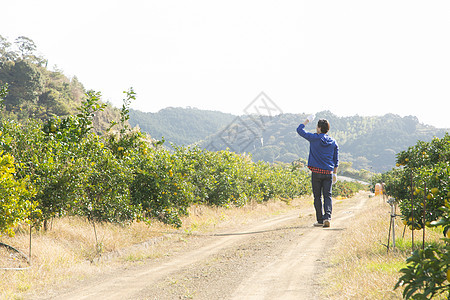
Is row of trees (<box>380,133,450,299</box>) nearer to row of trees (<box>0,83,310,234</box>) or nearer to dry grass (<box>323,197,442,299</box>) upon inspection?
dry grass (<box>323,197,442,299</box>)

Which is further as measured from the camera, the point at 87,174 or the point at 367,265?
the point at 87,174

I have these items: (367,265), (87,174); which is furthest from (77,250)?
(367,265)

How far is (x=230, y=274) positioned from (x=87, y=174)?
408 centimetres

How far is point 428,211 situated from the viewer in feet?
18.4

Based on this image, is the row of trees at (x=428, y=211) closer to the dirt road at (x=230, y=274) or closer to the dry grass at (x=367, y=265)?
the dry grass at (x=367, y=265)

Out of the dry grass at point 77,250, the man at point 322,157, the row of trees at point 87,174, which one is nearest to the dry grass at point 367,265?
the man at point 322,157

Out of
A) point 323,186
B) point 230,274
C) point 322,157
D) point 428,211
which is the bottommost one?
point 230,274

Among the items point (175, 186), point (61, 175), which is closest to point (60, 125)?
point (61, 175)

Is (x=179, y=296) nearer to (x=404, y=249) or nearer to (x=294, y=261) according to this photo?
(x=294, y=261)

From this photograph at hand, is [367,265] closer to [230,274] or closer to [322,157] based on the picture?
[230,274]

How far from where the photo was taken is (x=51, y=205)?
7551 mm

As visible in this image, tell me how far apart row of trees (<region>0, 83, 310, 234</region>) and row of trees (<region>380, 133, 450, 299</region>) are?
604cm

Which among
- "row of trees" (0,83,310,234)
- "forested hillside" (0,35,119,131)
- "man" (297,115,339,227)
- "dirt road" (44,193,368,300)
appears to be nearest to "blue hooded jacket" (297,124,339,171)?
"man" (297,115,339,227)

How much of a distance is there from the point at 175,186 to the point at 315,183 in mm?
5376
